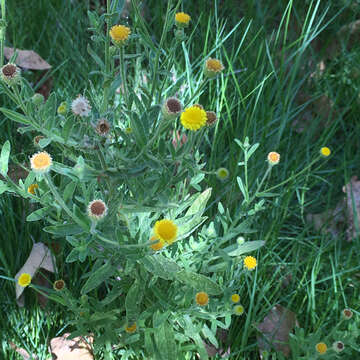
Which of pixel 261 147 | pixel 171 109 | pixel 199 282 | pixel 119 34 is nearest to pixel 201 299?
pixel 199 282

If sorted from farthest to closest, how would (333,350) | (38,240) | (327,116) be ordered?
(327,116) < (38,240) < (333,350)

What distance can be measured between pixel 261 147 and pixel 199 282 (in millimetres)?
730

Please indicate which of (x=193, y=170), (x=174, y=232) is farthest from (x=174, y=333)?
(x=193, y=170)

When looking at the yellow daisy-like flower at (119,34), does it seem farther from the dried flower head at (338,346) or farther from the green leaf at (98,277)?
the dried flower head at (338,346)

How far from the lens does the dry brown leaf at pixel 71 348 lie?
1.41 metres

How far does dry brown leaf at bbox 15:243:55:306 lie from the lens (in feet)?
4.97

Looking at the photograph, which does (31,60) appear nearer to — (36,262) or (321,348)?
(36,262)

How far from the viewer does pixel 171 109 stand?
3.34 feet

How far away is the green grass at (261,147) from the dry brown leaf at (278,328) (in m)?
0.03

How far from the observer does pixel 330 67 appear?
221 cm

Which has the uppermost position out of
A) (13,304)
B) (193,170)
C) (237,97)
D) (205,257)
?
(193,170)

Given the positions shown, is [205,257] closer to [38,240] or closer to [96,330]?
[96,330]

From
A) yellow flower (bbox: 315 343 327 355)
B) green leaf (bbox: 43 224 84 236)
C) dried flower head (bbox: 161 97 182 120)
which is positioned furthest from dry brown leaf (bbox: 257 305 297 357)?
dried flower head (bbox: 161 97 182 120)

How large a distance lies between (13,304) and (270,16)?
171 centimetres
